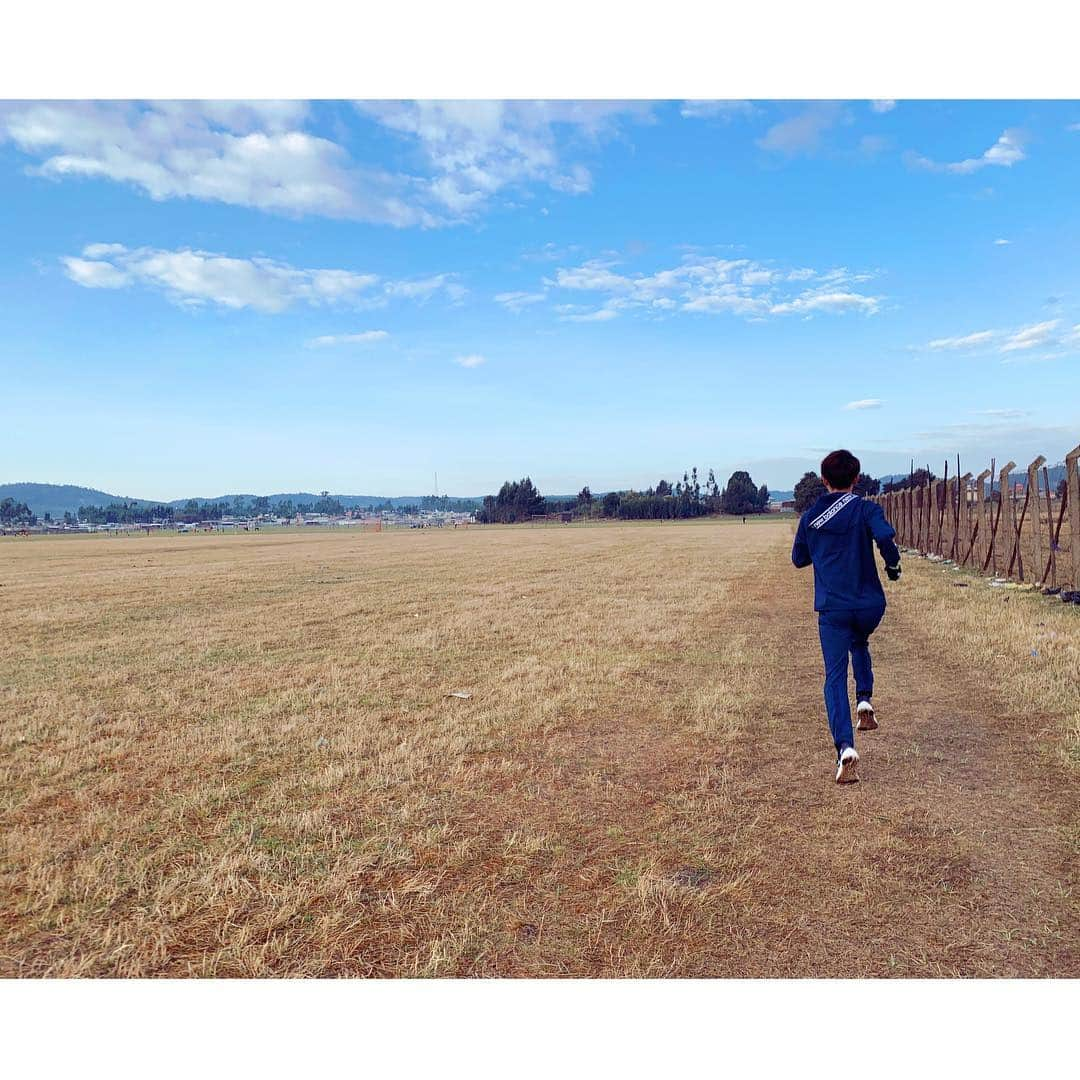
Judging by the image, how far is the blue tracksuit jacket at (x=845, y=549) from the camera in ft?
17.1

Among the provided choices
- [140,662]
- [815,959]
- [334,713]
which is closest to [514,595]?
[140,662]

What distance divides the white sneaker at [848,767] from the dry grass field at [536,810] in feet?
0.23

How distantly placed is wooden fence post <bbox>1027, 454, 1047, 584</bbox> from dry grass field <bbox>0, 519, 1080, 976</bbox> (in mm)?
5498

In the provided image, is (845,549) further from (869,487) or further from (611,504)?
(611,504)

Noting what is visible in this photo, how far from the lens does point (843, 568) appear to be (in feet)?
17.5

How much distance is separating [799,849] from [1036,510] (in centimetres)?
1492

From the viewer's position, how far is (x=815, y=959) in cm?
334

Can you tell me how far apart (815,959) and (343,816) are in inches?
120

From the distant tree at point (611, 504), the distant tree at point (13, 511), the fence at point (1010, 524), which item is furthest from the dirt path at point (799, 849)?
the distant tree at point (13, 511)

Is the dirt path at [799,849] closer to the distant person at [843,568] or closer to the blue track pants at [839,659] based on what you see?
the blue track pants at [839,659]

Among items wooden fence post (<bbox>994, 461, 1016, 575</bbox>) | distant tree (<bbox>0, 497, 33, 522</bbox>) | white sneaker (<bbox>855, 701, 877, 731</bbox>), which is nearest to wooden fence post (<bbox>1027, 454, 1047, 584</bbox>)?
wooden fence post (<bbox>994, 461, 1016, 575</bbox>)

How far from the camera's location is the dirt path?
3408 millimetres

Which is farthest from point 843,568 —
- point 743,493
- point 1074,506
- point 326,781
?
point 743,493

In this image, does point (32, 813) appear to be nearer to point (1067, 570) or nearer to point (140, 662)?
point (140, 662)
